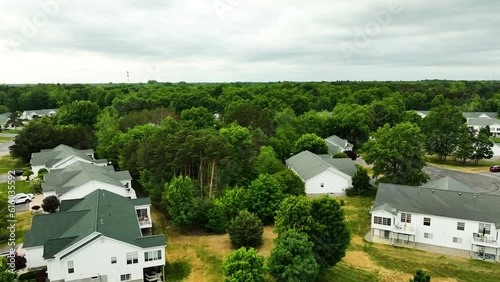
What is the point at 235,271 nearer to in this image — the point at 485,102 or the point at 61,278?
the point at 61,278

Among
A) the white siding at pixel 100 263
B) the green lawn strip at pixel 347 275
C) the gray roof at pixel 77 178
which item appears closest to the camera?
the white siding at pixel 100 263

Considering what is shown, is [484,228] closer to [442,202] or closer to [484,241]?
[484,241]

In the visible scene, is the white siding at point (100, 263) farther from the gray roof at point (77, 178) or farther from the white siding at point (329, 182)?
the white siding at point (329, 182)

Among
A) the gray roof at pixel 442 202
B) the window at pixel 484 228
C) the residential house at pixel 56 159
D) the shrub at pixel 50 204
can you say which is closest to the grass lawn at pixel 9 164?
the residential house at pixel 56 159

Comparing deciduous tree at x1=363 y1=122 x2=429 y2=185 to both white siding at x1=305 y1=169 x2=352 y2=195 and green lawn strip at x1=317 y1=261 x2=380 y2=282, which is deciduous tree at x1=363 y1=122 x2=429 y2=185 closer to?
white siding at x1=305 y1=169 x2=352 y2=195

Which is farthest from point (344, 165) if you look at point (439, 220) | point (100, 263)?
point (100, 263)

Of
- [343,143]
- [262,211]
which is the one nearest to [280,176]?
[262,211]
